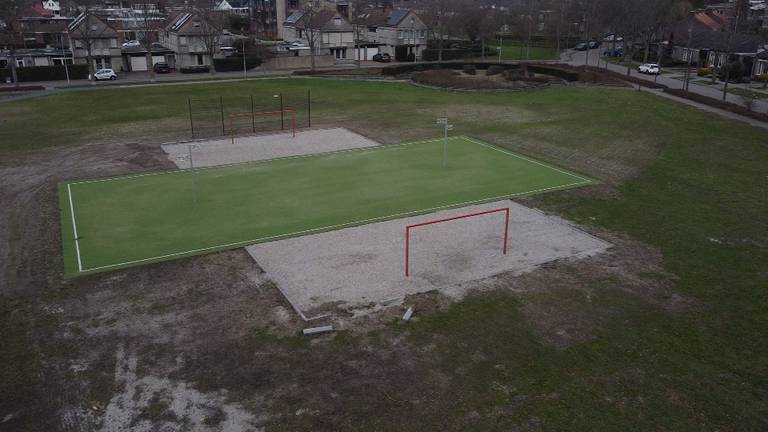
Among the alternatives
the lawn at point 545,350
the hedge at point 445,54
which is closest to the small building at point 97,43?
the hedge at point 445,54

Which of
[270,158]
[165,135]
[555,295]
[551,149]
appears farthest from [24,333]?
[551,149]

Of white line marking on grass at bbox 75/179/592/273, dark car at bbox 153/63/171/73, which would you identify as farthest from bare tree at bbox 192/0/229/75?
white line marking on grass at bbox 75/179/592/273

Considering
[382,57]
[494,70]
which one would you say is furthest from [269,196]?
[382,57]

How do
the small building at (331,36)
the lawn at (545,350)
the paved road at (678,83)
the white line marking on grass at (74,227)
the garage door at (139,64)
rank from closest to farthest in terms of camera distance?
the lawn at (545,350), the white line marking on grass at (74,227), the paved road at (678,83), the garage door at (139,64), the small building at (331,36)

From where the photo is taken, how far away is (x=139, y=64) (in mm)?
73188

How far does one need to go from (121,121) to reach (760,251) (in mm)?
36624

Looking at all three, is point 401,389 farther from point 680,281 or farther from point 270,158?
point 270,158

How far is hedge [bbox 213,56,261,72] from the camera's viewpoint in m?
70.6

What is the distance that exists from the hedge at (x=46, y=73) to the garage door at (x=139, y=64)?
882 cm

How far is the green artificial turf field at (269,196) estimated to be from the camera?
63.8 ft

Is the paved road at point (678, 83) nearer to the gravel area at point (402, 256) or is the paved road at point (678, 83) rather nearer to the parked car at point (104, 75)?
the gravel area at point (402, 256)

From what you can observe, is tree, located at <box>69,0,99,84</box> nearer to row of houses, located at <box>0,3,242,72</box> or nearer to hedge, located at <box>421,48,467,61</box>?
row of houses, located at <box>0,3,242,72</box>

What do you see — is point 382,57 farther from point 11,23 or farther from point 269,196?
point 269,196

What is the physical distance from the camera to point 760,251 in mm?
19094
